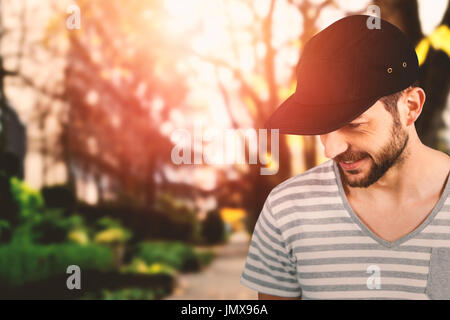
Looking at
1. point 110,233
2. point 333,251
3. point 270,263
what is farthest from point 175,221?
point 333,251

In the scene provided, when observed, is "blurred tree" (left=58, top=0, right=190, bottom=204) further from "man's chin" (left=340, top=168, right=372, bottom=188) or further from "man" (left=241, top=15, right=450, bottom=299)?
"man's chin" (left=340, top=168, right=372, bottom=188)

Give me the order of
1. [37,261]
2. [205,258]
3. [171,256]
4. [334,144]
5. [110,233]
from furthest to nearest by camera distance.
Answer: [205,258] → [171,256] → [110,233] → [37,261] → [334,144]

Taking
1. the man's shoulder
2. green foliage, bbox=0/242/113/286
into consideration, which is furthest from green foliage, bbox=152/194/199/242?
the man's shoulder

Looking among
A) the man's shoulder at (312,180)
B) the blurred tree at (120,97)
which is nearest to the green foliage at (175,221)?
the blurred tree at (120,97)

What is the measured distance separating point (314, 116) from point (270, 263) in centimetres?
80

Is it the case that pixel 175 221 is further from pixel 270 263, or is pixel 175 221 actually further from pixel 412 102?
pixel 412 102

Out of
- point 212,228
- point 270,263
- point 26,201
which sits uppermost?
point 270,263

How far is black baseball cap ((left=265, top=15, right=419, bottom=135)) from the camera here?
86.1 inches

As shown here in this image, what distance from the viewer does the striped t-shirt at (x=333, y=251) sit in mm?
2184

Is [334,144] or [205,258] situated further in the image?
[205,258]

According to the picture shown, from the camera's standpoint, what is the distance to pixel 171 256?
42.5 feet

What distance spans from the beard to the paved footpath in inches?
210
